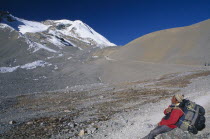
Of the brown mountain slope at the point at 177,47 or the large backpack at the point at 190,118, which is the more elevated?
the brown mountain slope at the point at 177,47

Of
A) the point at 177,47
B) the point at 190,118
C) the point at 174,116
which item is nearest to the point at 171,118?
the point at 174,116

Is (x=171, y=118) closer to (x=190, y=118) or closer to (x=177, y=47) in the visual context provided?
(x=190, y=118)

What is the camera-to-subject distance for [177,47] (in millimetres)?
62031

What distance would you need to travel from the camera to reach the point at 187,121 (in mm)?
6016

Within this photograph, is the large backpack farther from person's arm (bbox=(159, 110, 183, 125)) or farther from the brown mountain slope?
the brown mountain slope

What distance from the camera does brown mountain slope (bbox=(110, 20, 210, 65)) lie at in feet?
176

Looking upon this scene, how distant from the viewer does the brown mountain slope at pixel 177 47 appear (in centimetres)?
5359

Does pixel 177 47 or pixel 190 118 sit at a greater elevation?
pixel 177 47

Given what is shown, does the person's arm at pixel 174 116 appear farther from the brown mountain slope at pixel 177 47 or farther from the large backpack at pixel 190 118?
the brown mountain slope at pixel 177 47

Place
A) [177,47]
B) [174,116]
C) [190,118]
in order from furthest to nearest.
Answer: [177,47] → [174,116] → [190,118]

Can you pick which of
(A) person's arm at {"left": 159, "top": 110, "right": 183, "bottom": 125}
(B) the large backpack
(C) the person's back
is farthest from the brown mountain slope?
(A) person's arm at {"left": 159, "top": 110, "right": 183, "bottom": 125}

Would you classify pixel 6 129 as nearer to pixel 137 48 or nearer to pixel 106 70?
pixel 106 70

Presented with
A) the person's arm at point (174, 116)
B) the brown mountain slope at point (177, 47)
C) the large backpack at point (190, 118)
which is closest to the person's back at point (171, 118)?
the person's arm at point (174, 116)

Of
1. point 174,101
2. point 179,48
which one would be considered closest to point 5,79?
point 174,101
